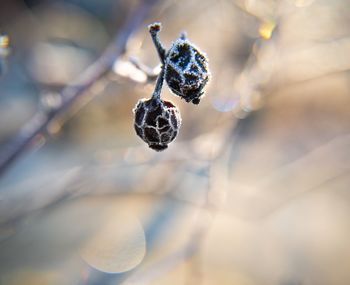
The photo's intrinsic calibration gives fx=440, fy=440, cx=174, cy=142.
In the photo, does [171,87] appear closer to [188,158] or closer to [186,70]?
[186,70]

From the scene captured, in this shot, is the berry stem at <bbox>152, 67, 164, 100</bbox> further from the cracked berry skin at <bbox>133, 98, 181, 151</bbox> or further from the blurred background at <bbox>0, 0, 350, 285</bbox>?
the blurred background at <bbox>0, 0, 350, 285</bbox>

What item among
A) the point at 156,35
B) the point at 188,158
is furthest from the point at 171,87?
the point at 188,158

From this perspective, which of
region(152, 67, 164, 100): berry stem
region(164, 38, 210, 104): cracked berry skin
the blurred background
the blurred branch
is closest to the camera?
region(164, 38, 210, 104): cracked berry skin

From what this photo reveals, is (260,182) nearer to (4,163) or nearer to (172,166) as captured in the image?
(172,166)

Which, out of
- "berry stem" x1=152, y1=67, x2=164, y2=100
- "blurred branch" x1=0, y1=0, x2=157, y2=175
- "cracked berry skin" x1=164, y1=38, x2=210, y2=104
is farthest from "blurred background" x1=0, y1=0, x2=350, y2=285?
"cracked berry skin" x1=164, y1=38, x2=210, y2=104

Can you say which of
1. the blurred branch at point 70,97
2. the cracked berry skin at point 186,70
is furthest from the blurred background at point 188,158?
the cracked berry skin at point 186,70

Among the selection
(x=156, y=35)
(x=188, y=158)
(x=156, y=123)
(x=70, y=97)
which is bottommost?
(x=156, y=123)
